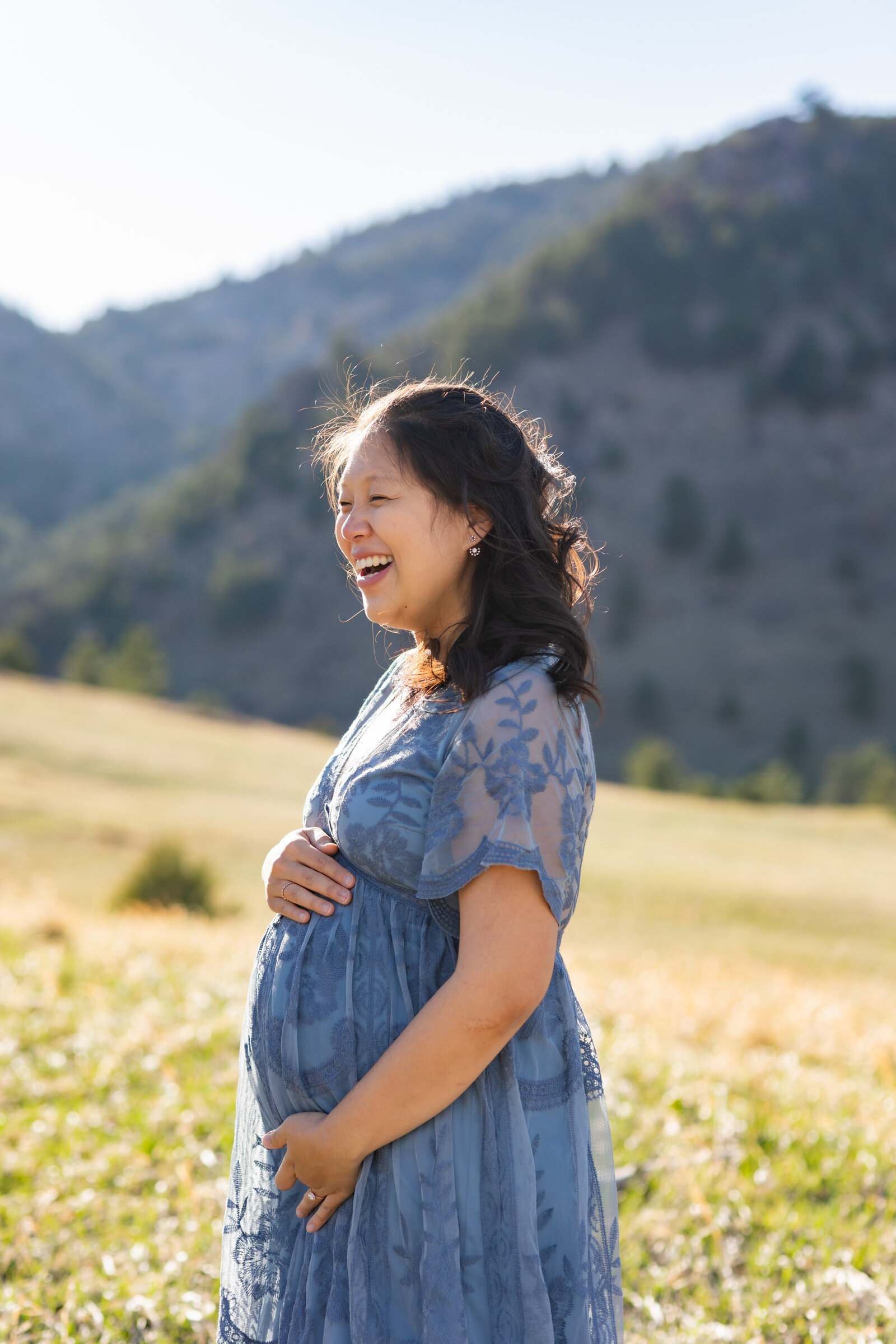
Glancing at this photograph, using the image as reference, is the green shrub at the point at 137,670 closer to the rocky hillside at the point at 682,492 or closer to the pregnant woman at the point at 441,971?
the rocky hillside at the point at 682,492

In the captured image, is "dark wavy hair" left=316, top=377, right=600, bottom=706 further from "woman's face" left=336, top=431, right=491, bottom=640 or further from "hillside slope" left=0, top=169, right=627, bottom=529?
"hillside slope" left=0, top=169, right=627, bottom=529

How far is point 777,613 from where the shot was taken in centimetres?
6788

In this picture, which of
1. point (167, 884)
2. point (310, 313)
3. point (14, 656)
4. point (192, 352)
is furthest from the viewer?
point (310, 313)

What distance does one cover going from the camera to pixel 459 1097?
5.93 feet

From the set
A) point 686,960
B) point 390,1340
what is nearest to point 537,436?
point 390,1340

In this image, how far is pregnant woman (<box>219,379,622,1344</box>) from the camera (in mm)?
1685

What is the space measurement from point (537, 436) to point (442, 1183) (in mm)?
1440

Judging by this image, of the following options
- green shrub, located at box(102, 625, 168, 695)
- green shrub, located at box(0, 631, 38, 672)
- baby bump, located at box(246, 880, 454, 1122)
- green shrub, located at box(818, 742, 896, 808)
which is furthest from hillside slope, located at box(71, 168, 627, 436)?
baby bump, located at box(246, 880, 454, 1122)

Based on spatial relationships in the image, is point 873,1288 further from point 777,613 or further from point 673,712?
point 777,613

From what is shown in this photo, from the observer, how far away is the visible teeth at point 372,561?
1.95 metres

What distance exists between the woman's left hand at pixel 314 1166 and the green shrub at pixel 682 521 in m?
72.0

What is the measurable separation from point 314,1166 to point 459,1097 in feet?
0.89

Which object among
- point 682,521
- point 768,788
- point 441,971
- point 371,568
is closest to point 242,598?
point 682,521

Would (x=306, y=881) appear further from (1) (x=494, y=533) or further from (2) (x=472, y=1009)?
(1) (x=494, y=533)
